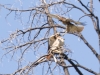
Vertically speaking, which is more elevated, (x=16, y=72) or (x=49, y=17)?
(x=49, y=17)

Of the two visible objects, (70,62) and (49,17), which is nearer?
(70,62)

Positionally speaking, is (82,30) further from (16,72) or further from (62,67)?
(16,72)

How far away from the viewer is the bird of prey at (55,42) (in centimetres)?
573

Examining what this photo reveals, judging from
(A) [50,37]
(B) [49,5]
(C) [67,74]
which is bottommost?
(C) [67,74]

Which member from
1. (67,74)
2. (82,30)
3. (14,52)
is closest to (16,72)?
(14,52)

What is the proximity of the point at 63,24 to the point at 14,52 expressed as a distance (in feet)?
2.59

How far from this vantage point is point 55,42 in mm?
5762

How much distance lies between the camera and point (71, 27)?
5.64 m

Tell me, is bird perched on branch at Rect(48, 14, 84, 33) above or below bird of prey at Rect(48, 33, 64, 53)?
above

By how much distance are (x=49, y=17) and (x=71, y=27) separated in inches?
23.4

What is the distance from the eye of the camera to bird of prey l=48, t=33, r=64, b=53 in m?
5.73

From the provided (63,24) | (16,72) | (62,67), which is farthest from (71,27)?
(16,72)

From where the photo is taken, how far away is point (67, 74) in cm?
573

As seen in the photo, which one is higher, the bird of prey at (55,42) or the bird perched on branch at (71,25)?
the bird perched on branch at (71,25)
